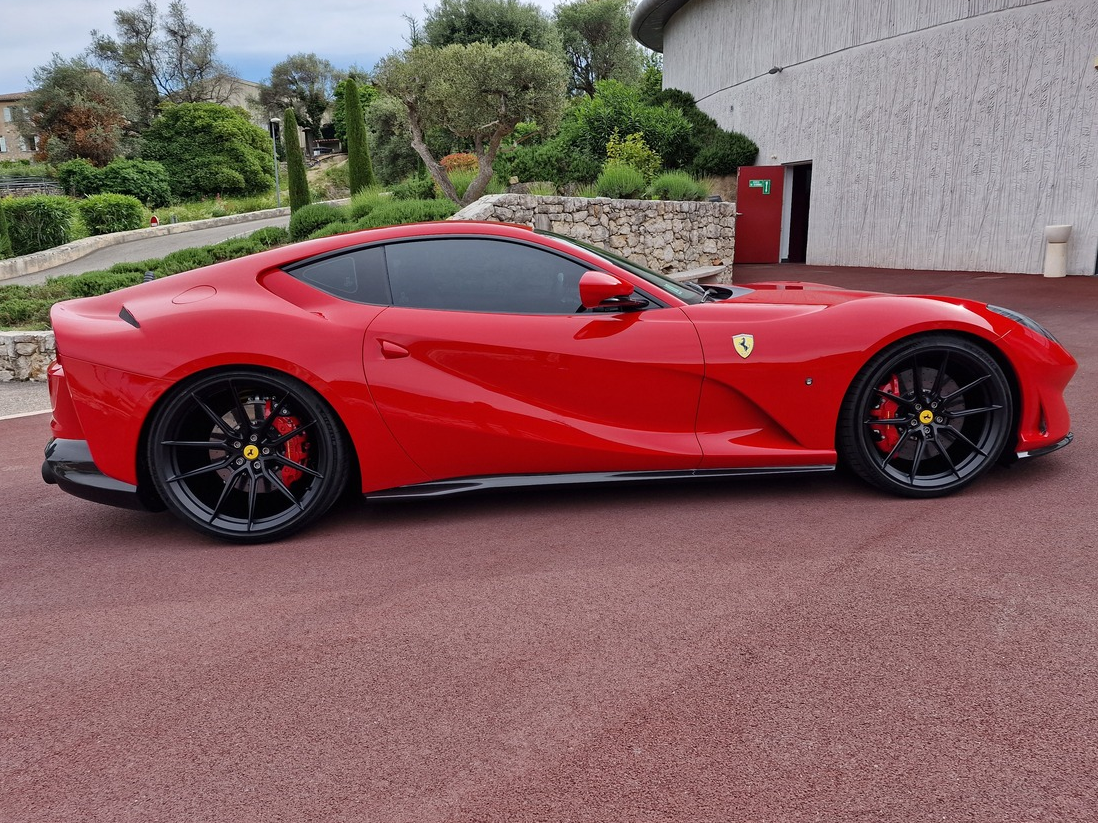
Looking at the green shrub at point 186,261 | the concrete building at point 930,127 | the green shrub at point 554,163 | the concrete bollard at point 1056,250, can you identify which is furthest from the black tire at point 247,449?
the green shrub at point 554,163

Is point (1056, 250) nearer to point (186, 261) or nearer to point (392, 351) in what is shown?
point (392, 351)

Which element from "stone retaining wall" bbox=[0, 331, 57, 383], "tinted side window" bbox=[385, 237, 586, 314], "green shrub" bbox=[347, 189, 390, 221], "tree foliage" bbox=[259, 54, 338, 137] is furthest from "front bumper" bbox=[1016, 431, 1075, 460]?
"tree foliage" bbox=[259, 54, 338, 137]

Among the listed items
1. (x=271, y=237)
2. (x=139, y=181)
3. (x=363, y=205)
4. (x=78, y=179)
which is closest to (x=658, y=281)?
(x=363, y=205)

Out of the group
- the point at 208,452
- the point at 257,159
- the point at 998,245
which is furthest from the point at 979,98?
the point at 257,159

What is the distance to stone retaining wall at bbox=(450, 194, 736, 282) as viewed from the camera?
12078mm

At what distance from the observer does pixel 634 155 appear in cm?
1795

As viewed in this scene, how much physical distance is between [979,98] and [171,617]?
1496 cm

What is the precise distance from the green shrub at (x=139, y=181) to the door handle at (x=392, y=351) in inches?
1293

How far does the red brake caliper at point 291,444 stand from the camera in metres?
3.63

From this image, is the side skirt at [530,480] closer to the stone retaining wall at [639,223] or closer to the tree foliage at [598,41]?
the stone retaining wall at [639,223]

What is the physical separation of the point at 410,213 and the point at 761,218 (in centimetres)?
859

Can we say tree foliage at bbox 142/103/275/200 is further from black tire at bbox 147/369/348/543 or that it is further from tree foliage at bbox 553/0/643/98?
black tire at bbox 147/369/348/543

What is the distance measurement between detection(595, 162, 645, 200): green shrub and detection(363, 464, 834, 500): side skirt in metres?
11.2

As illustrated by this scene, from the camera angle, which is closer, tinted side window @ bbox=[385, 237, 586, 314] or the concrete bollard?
tinted side window @ bbox=[385, 237, 586, 314]
